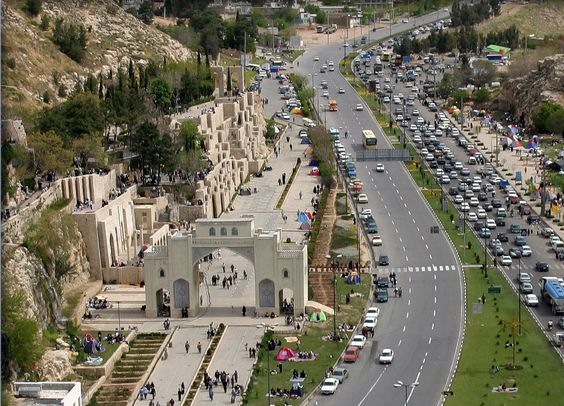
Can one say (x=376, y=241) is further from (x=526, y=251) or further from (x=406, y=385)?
(x=406, y=385)

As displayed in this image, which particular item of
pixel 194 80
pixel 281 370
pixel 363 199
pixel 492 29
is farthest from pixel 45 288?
pixel 492 29

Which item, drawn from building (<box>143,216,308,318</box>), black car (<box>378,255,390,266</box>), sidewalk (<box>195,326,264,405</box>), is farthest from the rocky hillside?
sidewalk (<box>195,326,264,405</box>)

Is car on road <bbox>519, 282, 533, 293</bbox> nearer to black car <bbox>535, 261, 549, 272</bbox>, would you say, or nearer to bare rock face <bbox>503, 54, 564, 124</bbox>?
black car <bbox>535, 261, 549, 272</bbox>

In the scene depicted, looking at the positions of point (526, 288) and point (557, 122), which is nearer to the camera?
point (526, 288)

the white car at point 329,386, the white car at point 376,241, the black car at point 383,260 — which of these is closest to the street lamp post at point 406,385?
the white car at point 329,386

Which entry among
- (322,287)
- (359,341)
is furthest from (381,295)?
(359,341)

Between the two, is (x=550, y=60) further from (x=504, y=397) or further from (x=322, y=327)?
(x=504, y=397)
